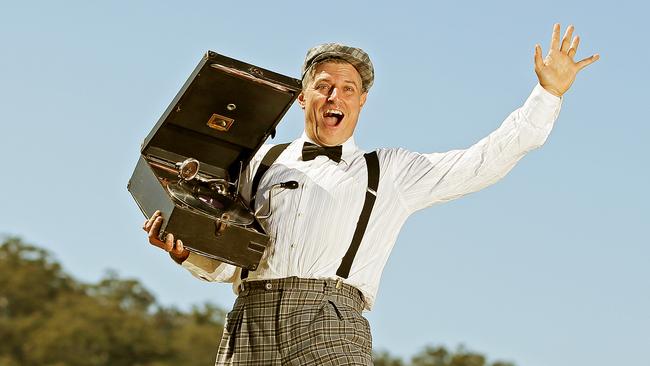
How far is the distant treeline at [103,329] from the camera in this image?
4734 cm

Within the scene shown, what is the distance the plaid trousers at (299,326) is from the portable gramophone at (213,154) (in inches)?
7.2

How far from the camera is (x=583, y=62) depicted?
596 centimetres

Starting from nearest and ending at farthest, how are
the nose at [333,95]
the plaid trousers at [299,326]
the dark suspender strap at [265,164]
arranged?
the plaid trousers at [299,326], the nose at [333,95], the dark suspender strap at [265,164]

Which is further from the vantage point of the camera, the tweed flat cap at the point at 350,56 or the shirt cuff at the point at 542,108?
A: the tweed flat cap at the point at 350,56

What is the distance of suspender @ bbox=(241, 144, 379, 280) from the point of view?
5918mm

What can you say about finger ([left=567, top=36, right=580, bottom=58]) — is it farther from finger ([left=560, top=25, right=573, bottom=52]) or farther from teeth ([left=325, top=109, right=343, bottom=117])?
teeth ([left=325, top=109, right=343, bottom=117])

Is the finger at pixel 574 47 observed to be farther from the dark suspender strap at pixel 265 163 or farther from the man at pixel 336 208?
the dark suspender strap at pixel 265 163

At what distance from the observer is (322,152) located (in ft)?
20.4

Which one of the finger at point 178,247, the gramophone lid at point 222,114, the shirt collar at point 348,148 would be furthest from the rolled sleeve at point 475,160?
the finger at point 178,247

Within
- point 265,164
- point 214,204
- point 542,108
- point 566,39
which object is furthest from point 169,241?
point 566,39

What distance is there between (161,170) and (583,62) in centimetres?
186

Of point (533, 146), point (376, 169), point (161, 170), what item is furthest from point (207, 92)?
point (533, 146)

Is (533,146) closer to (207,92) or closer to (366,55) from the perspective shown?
(366,55)

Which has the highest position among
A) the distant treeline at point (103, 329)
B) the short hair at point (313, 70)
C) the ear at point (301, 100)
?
the distant treeline at point (103, 329)
